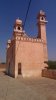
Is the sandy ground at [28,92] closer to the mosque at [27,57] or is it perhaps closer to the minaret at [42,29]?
the mosque at [27,57]

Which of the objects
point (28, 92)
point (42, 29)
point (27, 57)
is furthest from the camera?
point (42, 29)

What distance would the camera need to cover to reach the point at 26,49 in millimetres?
18344

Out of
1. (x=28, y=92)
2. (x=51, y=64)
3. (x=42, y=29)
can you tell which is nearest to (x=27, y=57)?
(x=51, y=64)

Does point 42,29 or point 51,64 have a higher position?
point 42,29

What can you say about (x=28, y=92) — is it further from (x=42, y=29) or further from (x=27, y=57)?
(x=42, y=29)

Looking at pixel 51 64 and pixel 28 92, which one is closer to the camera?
pixel 28 92

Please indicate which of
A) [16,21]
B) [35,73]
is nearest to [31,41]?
[35,73]

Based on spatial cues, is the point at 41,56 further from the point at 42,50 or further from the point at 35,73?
the point at 35,73

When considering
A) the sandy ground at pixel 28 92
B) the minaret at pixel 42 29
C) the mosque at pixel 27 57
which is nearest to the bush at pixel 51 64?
the mosque at pixel 27 57

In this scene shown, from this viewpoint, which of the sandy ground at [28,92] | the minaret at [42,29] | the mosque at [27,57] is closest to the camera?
the sandy ground at [28,92]

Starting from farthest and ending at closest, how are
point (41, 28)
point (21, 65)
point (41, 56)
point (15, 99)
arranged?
point (41, 28) < point (41, 56) < point (21, 65) < point (15, 99)

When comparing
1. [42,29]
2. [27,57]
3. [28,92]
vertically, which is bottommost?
[28,92]

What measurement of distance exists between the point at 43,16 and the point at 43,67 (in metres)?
7.68

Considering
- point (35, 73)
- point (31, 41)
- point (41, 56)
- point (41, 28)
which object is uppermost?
point (41, 28)
